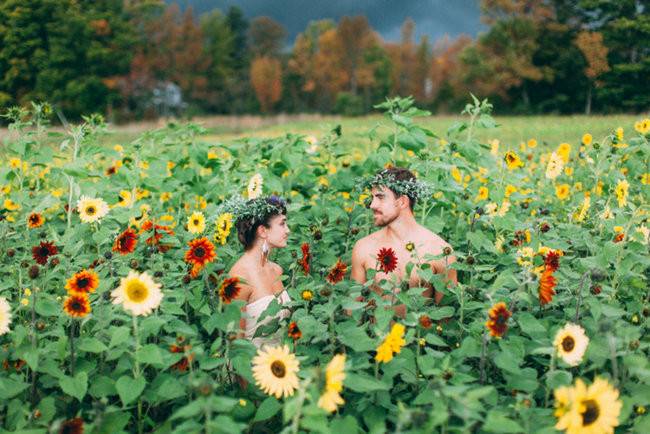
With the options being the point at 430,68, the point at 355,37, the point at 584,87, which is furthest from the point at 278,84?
the point at 584,87

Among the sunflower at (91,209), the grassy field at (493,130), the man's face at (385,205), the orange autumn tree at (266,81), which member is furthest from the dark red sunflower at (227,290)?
the orange autumn tree at (266,81)

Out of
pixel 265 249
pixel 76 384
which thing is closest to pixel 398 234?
pixel 265 249

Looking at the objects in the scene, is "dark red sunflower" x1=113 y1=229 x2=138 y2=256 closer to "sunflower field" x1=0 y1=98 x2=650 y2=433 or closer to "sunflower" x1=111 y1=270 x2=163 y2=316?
"sunflower field" x1=0 y1=98 x2=650 y2=433

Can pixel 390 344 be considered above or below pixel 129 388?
above

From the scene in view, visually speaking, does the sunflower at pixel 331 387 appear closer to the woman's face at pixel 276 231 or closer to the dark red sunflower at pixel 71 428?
the dark red sunflower at pixel 71 428

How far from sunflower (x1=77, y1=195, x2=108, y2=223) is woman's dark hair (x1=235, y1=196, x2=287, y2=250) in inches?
32.6

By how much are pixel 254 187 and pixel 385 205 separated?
82 centimetres

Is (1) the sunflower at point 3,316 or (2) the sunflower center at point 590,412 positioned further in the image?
(1) the sunflower at point 3,316

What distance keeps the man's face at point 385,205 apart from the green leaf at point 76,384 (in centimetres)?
148

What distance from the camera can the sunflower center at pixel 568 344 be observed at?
1452 millimetres

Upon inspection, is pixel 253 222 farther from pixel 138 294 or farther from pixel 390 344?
pixel 390 344

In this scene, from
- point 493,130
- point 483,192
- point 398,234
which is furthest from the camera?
point 493,130

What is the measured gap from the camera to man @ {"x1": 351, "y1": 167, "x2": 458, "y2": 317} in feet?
7.67

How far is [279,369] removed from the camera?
1.41 metres
